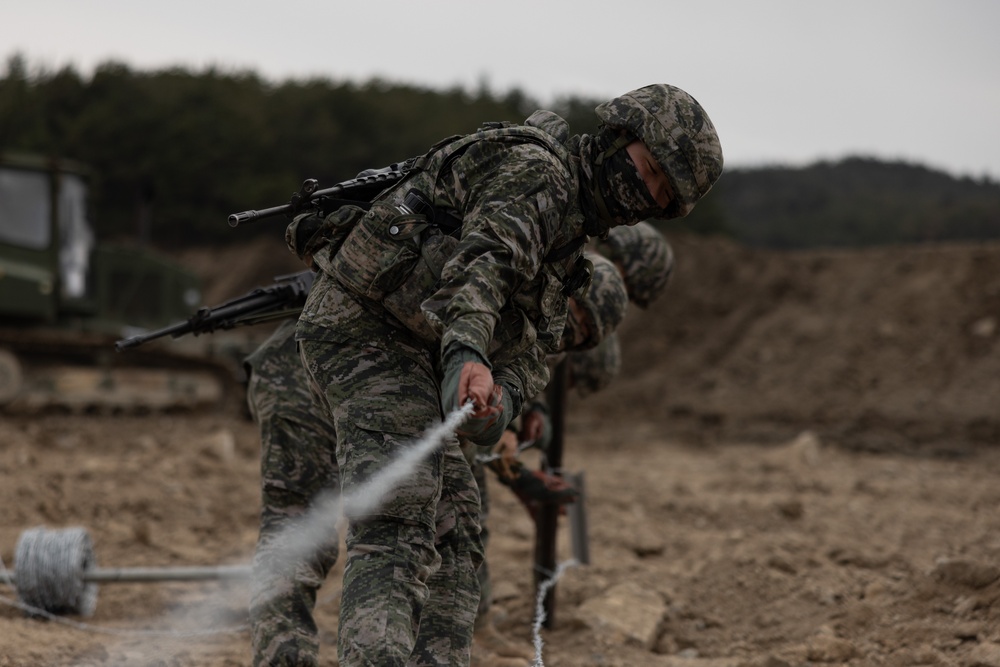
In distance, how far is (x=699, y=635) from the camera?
5.66 metres

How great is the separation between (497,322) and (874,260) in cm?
1828

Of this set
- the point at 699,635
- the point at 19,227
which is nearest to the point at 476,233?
the point at 699,635

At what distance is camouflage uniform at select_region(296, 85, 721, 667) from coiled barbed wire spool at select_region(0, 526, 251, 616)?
7.28 ft

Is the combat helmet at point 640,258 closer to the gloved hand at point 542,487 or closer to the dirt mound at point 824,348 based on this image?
the gloved hand at point 542,487

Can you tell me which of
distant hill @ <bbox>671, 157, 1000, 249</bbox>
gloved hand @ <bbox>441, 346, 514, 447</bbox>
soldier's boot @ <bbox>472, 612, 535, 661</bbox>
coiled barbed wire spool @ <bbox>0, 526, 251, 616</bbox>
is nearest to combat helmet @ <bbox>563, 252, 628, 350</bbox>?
soldier's boot @ <bbox>472, 612, 535, 661</bbox>

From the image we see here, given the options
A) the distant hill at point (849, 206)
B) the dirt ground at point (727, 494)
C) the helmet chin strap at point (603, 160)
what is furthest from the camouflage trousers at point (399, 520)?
the distant hill at point (849, 206)

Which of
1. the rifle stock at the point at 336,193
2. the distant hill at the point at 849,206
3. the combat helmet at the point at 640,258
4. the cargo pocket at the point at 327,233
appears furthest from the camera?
the distant hill at the point at 849,206

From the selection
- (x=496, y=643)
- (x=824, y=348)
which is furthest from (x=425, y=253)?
(x=824, y=348)

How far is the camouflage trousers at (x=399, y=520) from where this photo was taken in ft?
11.1

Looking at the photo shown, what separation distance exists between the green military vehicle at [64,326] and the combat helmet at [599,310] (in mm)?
10225

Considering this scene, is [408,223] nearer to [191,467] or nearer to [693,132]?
[693,132]

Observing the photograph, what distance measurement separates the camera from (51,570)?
5.39m

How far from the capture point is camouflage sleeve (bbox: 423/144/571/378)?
3.25 m

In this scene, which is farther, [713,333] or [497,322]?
[713,333]
